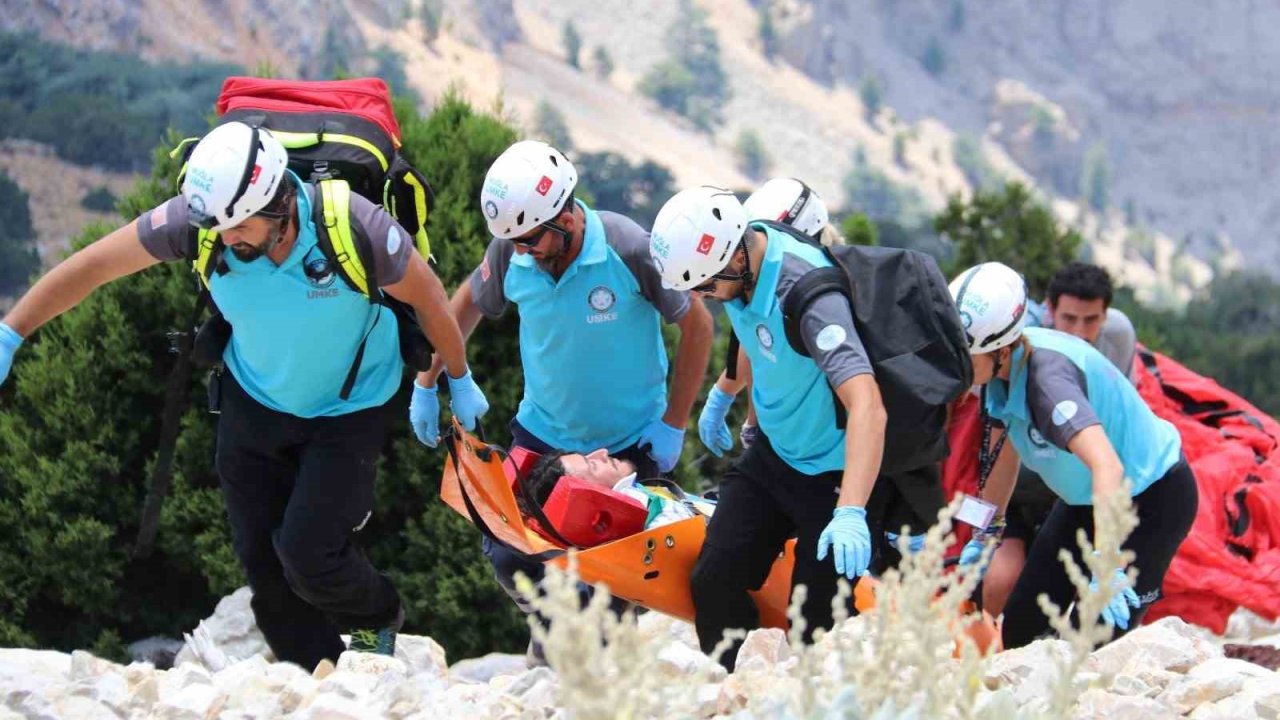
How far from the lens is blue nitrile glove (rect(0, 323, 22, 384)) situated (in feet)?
17.9

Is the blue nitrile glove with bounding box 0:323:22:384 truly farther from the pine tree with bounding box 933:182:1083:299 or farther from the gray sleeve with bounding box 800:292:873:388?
the pine tree with bounding box 933:182:1083:299

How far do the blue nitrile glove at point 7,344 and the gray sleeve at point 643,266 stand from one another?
198 cm

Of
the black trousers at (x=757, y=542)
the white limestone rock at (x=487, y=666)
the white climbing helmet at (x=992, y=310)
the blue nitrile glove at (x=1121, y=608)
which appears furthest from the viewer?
the white limestone rock at (x=487, y=666)

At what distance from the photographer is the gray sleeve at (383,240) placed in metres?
5.45

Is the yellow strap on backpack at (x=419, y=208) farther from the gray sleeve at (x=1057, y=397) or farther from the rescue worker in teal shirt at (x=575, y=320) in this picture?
the gray sleeve at (x=1057, y=397)

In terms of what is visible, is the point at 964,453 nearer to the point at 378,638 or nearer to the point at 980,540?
the point at 980,540

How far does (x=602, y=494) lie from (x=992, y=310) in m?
1.43

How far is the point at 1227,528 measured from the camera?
Result: 7836 millimetres

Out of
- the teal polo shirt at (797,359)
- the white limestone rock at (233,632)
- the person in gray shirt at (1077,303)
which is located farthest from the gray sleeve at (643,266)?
the white limestone rock at (233,632)

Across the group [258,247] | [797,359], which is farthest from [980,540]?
[258,247]

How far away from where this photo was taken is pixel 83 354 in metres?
8.20

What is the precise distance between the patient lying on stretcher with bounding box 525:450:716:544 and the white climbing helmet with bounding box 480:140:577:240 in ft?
2.65

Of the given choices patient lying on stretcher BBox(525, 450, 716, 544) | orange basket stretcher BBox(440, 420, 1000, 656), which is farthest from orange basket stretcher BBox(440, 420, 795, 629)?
patient lying on stretcher BBox(525, 450, 716, 544)

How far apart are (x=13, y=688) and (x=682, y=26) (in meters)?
108
